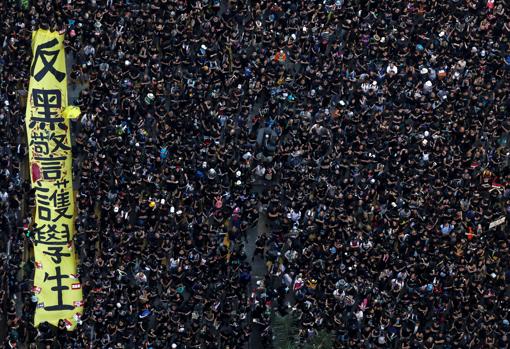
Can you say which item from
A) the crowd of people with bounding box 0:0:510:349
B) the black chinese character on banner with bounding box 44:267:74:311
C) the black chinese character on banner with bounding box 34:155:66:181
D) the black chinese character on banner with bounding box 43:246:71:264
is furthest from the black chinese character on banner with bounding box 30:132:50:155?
the black chinese character on banner with bounding box 44:267:74:311

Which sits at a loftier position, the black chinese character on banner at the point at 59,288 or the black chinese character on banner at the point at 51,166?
the black chinese character on banner at the point at 51,166

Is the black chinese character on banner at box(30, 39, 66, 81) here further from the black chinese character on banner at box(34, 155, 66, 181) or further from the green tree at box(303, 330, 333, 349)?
the green tree at box(303, 330, 333, 349)

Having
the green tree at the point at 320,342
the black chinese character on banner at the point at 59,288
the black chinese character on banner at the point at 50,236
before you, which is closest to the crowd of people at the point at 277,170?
the green tree at the point at 320,342

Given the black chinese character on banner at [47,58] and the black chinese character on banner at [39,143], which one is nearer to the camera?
the black chinese character on banner at [39,143]

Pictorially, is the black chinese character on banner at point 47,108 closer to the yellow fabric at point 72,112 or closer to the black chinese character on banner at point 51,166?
the yellow fabric at point 72,112

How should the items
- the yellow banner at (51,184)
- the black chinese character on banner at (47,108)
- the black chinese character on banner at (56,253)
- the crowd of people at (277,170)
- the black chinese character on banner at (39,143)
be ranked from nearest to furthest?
1. the crowd of people at (277,170)
2. the yellow banner at (51,184)
3. the black chinese character on banner at (56,253)
4. the black chinese character on banner at (39,143)
5. the black chinese character on banner at (47,108)

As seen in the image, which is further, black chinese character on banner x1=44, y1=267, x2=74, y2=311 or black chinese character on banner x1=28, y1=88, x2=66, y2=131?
black chinese character on banner x1=28, y1=88, x2=66, y2=131

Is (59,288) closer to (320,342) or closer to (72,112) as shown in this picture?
(72,112)
